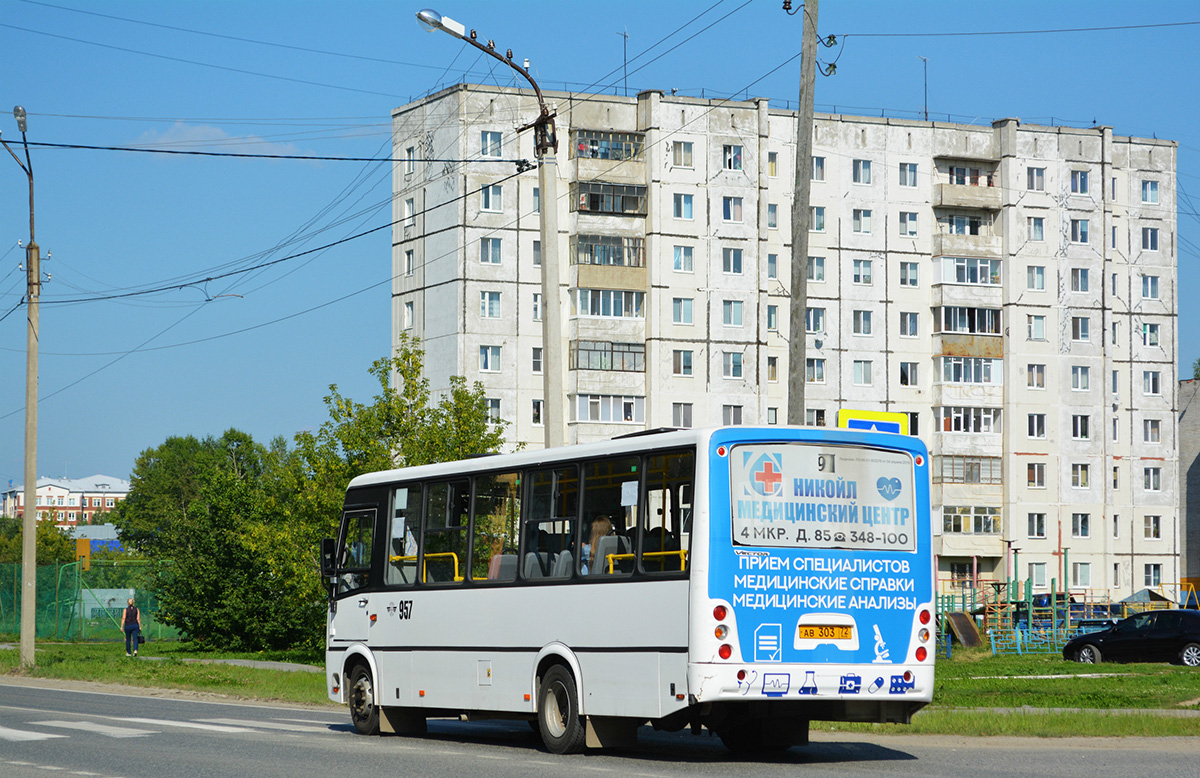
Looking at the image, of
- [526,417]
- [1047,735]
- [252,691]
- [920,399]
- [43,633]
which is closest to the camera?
[1047,735]

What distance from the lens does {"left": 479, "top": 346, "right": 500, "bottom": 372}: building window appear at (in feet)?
232

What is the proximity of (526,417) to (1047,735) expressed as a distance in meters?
55.4

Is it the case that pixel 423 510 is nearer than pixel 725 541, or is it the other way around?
pixel 725 541

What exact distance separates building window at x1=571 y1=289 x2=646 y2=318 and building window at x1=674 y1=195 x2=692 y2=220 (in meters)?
4.40

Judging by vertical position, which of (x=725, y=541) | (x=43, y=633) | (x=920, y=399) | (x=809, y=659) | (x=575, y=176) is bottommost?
(x=43, y=633)

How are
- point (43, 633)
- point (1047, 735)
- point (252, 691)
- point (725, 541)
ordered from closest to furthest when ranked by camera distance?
point (725, 541)
point (1047, 735)
point (252, 691)
point (43, 633)

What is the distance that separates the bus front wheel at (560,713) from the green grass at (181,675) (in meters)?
10.5

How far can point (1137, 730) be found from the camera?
17266 mm

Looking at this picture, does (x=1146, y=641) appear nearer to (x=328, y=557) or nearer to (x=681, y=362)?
(x=328, y=557)

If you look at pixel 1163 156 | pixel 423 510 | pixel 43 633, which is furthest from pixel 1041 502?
pixel 423 510

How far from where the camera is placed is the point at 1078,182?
80625mm

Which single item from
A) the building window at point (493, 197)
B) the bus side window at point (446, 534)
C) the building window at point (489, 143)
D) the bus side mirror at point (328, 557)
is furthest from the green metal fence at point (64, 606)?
the bus side window at point (446, 534)

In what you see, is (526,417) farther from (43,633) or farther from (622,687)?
(622,687)

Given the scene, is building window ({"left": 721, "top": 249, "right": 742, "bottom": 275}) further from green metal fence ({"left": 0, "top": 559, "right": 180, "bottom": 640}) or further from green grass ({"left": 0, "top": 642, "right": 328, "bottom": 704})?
green grass ({"left": 0, "top": 642, "right": 328, "bottom": 704})
